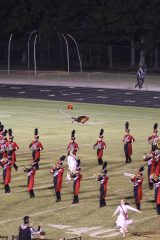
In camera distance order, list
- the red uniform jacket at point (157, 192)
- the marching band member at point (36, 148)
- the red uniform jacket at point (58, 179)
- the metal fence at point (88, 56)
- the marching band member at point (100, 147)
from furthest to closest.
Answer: the metal fence at point (88, 56) < the marching band member at point (100, 147) < the marching band member at point (36, 148) < the red uniform jacket at point (58, 179) < the red uniform jacket at point (157, 192)

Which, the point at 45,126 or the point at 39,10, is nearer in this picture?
the point at 45,126

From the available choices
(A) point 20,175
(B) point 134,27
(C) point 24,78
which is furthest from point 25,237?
(B) point 134,27

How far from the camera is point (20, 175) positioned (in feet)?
129

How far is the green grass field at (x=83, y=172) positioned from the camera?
3055cm

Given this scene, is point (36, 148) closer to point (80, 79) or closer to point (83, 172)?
point (83, 172)

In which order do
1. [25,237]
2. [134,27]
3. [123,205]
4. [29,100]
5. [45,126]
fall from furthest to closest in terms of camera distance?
[134,27]
[29,100]
[45,126]
[123,205]
[25,237]

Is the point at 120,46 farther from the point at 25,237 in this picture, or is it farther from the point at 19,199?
the point at 25,237

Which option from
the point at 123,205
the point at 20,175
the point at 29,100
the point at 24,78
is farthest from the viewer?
the point at 24,78

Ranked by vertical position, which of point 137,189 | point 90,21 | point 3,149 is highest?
point 90,21

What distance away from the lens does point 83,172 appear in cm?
3978

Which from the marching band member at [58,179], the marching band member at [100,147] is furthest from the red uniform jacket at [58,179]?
the marching band member at [100,147]

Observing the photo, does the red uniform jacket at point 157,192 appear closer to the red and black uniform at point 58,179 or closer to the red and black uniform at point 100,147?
the red and black uniform at point 58,179

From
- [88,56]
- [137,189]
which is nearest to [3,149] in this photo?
[137,189]

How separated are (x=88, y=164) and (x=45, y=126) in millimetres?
13711
